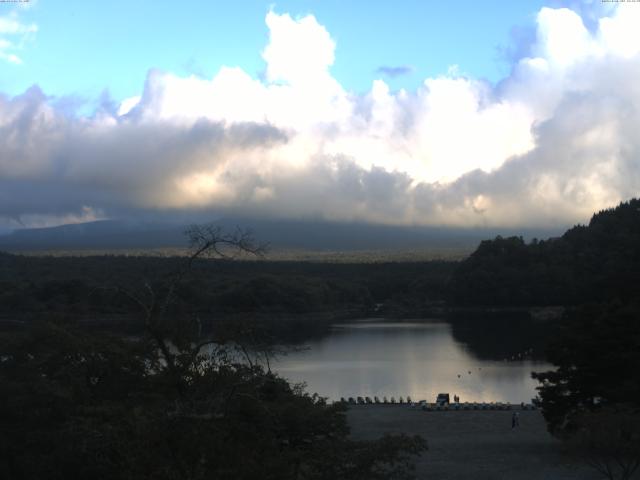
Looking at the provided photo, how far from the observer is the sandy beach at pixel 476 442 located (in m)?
14.6

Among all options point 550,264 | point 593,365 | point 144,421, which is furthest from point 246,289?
point 144,421

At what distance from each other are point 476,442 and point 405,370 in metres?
17.3

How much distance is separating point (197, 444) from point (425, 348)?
3888 centimetres

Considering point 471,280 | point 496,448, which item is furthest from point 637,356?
point 471,280

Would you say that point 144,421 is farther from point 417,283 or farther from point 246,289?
point 417,283

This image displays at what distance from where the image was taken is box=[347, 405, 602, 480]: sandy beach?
14.6 m

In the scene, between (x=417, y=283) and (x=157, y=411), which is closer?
(x=157, y=411)

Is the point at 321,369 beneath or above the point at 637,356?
beneath

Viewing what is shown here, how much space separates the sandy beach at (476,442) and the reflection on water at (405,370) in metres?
5.94

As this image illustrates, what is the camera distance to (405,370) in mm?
35469

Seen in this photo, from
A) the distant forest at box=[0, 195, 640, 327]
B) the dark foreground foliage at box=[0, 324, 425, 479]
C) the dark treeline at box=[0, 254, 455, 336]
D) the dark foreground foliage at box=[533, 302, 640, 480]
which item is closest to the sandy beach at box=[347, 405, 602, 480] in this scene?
the dark foreground foliage at box=[533, 302, 640, 480]

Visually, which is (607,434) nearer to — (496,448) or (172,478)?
(496,448)

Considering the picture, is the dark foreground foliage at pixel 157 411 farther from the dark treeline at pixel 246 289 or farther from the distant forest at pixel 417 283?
the distant forest at pixel 417 283

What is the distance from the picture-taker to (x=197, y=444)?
17.9ft
